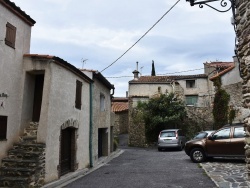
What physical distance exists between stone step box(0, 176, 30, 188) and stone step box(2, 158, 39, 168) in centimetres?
47

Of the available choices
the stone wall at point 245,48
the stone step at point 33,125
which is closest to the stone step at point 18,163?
the stone step at point 33,125

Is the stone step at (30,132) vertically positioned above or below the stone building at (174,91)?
below

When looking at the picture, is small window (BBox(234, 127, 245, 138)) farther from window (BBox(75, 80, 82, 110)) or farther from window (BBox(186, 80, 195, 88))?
window (BBox(186, 80, 195, 88))

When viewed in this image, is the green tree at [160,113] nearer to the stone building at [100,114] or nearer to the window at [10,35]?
the stone building at [100,114]

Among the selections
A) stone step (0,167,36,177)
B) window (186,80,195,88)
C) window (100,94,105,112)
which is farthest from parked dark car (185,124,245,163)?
window (186,80,195,88)

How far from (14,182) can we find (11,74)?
338 cm

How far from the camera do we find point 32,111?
9.93 metres

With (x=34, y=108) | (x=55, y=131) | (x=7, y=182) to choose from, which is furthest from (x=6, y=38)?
(x=7, y=182)

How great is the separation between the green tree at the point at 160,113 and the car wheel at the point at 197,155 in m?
10.8

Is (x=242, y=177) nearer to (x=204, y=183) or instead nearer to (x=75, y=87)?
(x=204, y=183)

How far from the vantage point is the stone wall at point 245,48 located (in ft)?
16.4

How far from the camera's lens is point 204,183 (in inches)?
333

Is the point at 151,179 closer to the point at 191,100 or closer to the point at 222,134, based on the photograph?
the point at 222,134

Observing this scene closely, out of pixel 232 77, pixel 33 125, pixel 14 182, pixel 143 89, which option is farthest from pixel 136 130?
pixel 14 182
